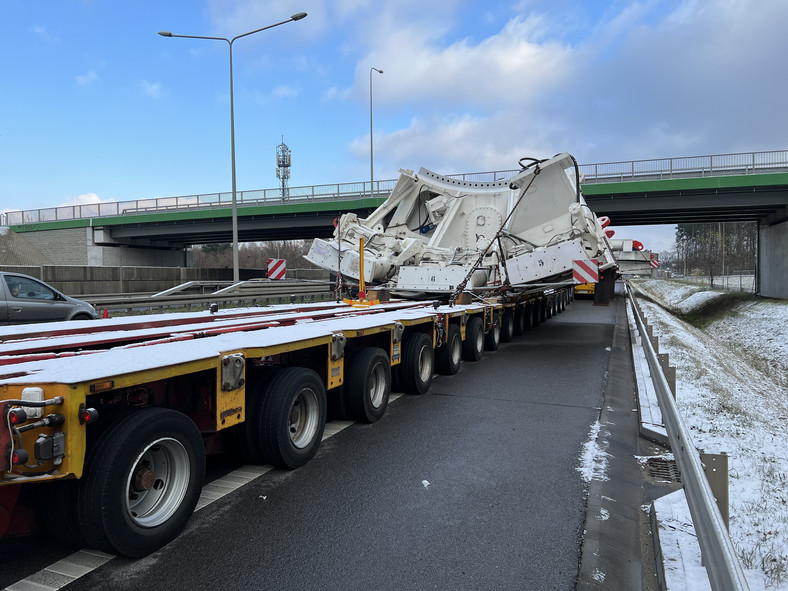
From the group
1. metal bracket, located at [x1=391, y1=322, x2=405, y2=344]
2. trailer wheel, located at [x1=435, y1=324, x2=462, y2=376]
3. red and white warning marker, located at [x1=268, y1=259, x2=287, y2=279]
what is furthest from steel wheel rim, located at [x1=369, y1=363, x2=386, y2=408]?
red and white warning marker, located at [x1=268, y1=259, x2=287, y2=279]

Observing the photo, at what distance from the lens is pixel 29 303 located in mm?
10531

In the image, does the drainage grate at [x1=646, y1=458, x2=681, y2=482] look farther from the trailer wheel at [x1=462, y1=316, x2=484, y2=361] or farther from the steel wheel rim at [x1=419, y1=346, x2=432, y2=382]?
the trailer wheel at [x1=462, y1=316, x2=484, y2=361]

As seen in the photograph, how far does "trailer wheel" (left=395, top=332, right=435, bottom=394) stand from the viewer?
7.41 meters

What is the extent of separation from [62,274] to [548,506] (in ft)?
70.1

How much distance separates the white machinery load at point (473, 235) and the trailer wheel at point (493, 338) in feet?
2.78

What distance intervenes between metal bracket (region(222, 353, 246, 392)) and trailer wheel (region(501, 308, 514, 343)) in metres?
9.82

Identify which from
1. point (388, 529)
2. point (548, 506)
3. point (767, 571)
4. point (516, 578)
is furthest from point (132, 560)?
point (767, 571)

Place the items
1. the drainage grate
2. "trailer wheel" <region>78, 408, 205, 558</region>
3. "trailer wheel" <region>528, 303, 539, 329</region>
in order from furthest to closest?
"trailer wheel" <region>528, 303, 539, 329</region>
the drainage grate
"trailer wheel" <region>78, 408, 205, 558</region>

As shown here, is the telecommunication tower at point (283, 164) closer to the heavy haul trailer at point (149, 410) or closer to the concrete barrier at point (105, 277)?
the concrete barrier at point (105, 277)

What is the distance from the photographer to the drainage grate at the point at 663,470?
485 centimetres

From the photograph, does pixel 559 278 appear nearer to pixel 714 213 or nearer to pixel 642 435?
pixel 642 435

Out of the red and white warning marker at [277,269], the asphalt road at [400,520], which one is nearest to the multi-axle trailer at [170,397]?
the asphalt road at [400,520]

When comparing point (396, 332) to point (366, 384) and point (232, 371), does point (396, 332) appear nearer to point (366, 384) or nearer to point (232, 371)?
point (366, 384)

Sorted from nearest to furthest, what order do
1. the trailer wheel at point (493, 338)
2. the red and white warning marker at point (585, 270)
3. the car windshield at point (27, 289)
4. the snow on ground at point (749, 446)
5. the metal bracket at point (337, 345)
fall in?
the snow on ground at point (749, 446) → the metal bracket at point (337, 345) → the car windshield at point (27, 289) → the red and white warning marker at point (585, 270) → the trailer wheel at point (493, 338)
